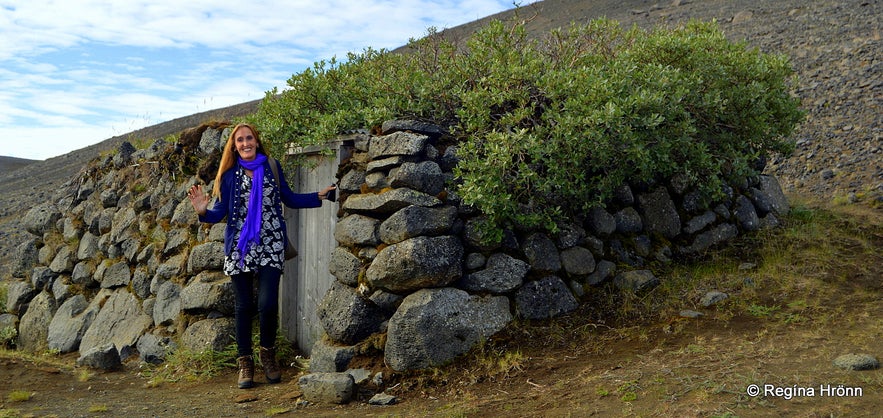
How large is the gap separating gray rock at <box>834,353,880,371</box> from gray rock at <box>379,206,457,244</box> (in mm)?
3282

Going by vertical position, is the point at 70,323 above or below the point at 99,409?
above

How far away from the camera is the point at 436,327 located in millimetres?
6117

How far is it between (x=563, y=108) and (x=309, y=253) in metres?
3.10

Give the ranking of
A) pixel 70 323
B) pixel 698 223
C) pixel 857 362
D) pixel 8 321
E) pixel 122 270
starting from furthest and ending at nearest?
1. pixel 8 321
2. pixel 70 323
3. pixel 122 270
4. pixel 698 223
5. pixel 857 362

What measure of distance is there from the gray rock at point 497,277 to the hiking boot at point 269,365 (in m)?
1.94

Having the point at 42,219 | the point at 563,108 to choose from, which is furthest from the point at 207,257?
the point at 42,219

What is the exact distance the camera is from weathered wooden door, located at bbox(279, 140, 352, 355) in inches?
290

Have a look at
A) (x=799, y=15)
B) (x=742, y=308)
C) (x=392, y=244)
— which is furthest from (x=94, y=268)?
(x=799, y=15)

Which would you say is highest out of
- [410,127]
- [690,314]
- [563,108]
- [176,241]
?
[563,108]

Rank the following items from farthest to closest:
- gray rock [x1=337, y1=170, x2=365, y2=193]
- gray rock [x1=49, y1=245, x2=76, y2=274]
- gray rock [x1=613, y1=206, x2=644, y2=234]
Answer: gray rock [x1=49, y1=245, x2=76, y2=274]
gray rock [x1=613, y1=206, x2=644, y2=234]
gray rock [x1=337, y1=170, x2=365, y2=193]

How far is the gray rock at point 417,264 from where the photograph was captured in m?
6.21

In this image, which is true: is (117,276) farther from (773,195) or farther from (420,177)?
(773,195)

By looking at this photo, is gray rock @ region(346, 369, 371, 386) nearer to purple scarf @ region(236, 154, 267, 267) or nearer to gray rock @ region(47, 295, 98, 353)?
purple scarf @ region(236, 154, 267, 267)

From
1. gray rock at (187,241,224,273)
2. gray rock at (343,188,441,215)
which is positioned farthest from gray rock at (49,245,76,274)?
gray rock at (343,188,441,215)
